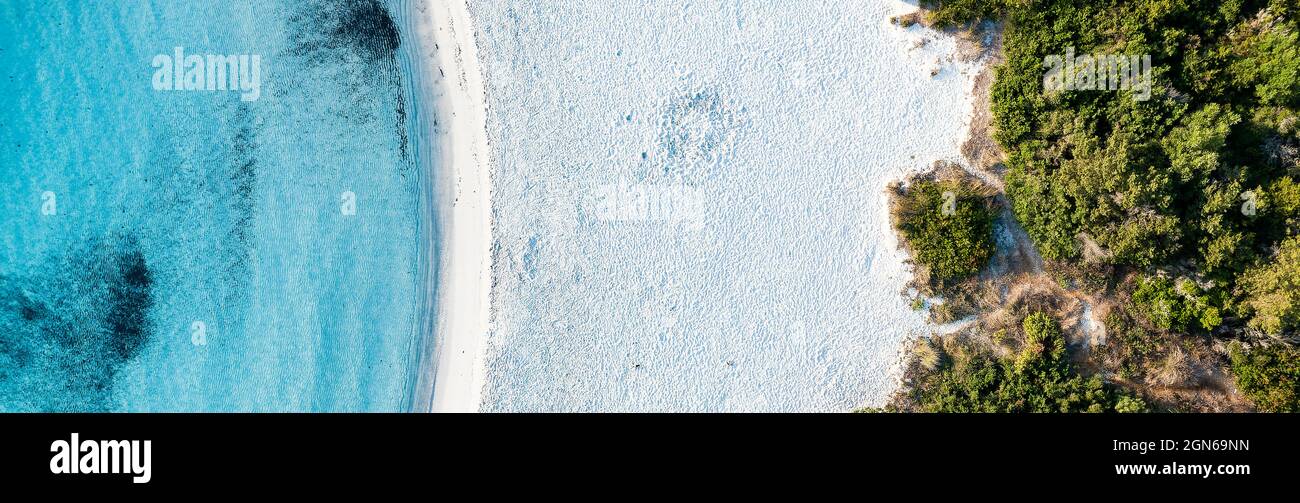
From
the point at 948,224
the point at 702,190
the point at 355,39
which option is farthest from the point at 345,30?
the point at 948,224

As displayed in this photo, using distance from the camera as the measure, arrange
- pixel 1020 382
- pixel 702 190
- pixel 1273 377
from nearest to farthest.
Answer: pixel 1273 377 < pixel 1020 382 < pixel 702 190

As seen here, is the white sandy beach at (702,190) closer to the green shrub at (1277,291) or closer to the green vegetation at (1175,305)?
the green vegetation at (1175,305)

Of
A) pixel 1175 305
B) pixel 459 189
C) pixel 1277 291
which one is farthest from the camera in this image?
A: pixel 459 189

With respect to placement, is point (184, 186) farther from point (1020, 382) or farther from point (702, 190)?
point (1020, 382)

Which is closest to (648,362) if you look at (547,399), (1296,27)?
(547,399)

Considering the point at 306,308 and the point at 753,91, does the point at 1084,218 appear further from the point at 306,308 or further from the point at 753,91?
the point at 306,308

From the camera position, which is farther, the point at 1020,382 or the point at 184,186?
the point at 184,186

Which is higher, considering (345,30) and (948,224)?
(345,30)
